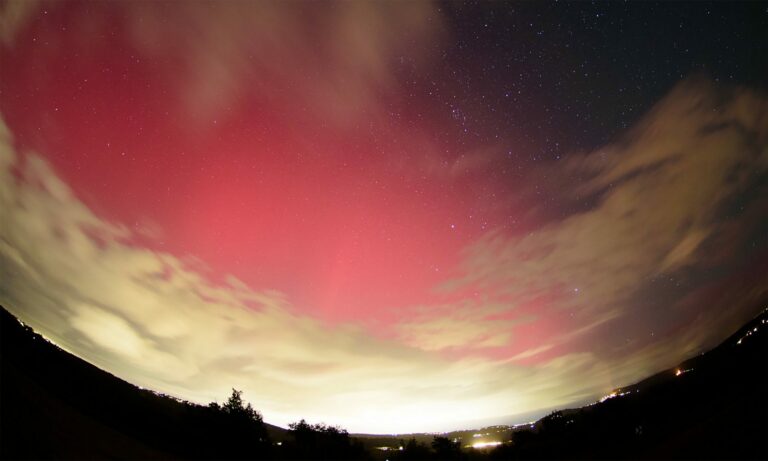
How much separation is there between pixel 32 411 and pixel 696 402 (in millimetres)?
38815

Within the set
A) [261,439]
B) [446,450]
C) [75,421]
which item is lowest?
[446,450]

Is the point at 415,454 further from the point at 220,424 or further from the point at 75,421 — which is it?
the point at 75,421

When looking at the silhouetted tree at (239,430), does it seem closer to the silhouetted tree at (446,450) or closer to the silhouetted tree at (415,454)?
the silhouetted tree at (415,454)

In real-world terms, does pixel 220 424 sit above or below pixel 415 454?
above

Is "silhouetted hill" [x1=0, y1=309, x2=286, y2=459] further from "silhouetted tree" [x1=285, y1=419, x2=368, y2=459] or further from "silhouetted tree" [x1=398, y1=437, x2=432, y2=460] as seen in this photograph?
"silhouetted tree" [x1=398, y1=437, x2=432, y2=460]

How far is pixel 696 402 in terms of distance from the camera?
69.6ft

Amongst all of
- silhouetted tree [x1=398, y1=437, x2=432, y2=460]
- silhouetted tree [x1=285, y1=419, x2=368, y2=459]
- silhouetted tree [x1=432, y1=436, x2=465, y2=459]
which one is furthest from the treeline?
silhouetted tree [x1=432, y1=436, x2=465, y2=459]

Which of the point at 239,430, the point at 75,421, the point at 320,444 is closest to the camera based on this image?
the point at 75,421

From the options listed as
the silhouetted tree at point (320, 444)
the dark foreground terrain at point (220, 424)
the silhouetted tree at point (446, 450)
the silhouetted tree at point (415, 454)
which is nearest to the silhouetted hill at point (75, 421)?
the dark foreground terrain at point (220, 424)

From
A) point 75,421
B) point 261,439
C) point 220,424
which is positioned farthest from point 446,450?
point 75,421

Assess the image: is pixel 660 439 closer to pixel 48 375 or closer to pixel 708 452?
pixel 708 452

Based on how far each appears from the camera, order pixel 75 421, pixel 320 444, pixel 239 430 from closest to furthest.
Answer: pixel 75 421 → pixel 239 430 → pixel 320 444

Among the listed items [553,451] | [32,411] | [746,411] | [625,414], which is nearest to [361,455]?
[553,451]

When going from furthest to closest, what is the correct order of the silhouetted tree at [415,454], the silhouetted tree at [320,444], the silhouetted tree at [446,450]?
the silhouetted tree at [415,454]
the silhouetted tree at [446,450]
the silhouetted tree at [320,444]
